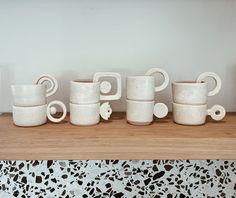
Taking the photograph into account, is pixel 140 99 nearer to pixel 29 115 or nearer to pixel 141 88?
pixel 141 88

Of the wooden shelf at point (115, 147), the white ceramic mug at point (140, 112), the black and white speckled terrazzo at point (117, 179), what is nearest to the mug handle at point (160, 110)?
the white ceramic mug at point (140, 112)

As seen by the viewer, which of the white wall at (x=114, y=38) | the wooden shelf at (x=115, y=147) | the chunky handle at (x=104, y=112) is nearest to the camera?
the wooden shelf at (x=115, y=147)

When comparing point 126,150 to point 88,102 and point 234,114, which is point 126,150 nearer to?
point 88,102

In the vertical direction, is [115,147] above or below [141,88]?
below

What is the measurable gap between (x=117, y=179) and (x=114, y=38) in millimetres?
432

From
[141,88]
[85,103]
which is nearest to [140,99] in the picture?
[141,88]

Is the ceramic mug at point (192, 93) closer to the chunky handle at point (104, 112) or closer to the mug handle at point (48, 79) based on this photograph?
the chunky handle at point (104, 112)

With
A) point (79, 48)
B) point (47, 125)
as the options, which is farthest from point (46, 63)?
point (47, 125)

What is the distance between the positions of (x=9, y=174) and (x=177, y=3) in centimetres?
72

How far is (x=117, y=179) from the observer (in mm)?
844

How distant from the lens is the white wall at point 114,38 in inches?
30.9

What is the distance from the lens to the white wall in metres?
0.78

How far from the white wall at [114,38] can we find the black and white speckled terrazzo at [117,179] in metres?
0.21

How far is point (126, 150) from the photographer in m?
0.55
